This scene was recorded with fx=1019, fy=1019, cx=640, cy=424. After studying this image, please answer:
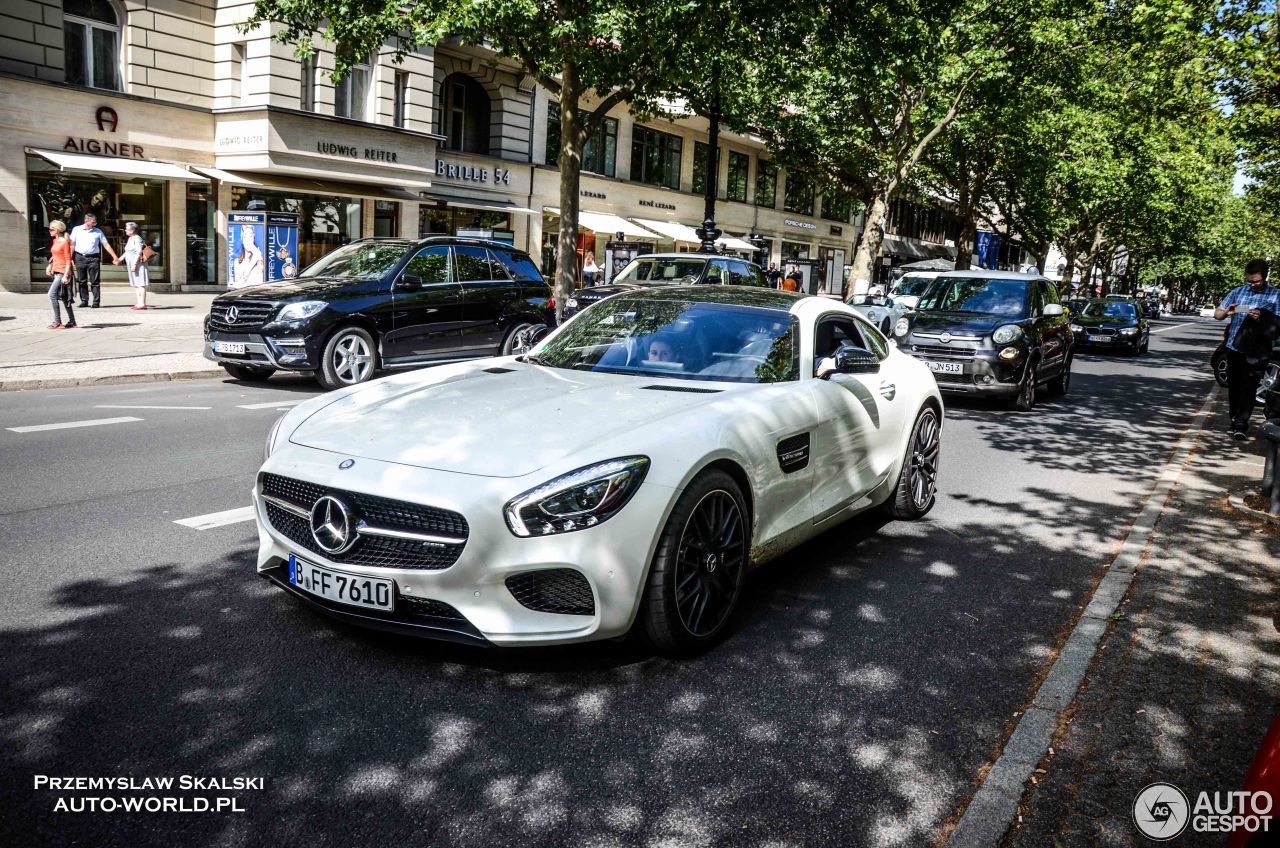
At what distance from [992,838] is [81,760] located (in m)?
2.66

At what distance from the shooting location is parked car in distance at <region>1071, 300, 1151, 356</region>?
27.7 m

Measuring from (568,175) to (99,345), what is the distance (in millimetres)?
8931

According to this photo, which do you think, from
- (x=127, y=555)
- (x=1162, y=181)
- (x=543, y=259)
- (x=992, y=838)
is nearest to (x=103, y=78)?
(x=543, y=259)

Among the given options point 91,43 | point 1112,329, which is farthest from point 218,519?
point 1112,329

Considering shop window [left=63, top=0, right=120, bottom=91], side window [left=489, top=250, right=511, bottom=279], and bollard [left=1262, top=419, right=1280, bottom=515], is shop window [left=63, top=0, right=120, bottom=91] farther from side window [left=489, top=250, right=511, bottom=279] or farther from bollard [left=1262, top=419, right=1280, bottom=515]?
bollard [left=1262, top=419, right=1280, bottom=515]

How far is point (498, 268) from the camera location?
13.5 m

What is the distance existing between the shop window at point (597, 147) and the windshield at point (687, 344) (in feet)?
97.7

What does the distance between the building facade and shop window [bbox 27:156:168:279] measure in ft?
0.12

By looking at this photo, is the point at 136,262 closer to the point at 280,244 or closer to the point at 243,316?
the point at 280,244

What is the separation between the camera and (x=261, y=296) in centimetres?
1142

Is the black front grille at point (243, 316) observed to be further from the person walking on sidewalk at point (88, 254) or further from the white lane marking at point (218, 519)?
the person walking on sidewalk at point (88, 254)

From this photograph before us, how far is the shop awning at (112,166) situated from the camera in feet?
70.0

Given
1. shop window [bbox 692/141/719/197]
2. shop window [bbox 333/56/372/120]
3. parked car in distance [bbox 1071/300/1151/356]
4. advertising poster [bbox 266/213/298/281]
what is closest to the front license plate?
advertising poster [bbox 266/213/298/281]

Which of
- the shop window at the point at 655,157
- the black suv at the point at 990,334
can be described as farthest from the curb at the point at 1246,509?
the shop window at the point at 655,157
